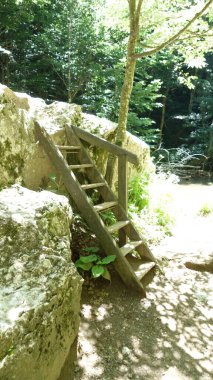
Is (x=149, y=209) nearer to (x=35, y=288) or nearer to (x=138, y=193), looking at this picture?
(x=138, y=193)

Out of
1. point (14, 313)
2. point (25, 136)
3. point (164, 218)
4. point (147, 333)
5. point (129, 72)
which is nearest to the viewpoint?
point (14, 313)

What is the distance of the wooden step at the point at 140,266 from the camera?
4660 millimetres

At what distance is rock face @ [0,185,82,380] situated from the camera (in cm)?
226

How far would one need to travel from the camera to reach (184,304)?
14.5ft

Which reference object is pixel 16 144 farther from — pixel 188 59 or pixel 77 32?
pixel 77 32

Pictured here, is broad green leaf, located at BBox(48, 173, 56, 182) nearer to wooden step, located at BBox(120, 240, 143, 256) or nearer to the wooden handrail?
the wooden handrail

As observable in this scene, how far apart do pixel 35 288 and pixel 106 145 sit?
3.21m

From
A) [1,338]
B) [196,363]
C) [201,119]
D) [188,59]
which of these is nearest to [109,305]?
[196,363]

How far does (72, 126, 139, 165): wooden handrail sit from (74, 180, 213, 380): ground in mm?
1868

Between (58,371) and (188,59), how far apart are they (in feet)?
25.6

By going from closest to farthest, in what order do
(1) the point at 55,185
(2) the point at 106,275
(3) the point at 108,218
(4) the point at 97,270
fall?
(4) the point at 97,270
(2) the point at 106,275
(1) the point at 55,185
(3) the point at 108,218

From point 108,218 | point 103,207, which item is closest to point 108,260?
point 103,207

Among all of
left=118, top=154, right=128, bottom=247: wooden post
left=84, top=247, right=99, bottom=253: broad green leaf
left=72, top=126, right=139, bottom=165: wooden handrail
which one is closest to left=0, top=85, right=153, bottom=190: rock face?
left=72, top=126, right=139, bottom=165: wooden handrail

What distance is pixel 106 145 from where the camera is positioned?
538 cm
